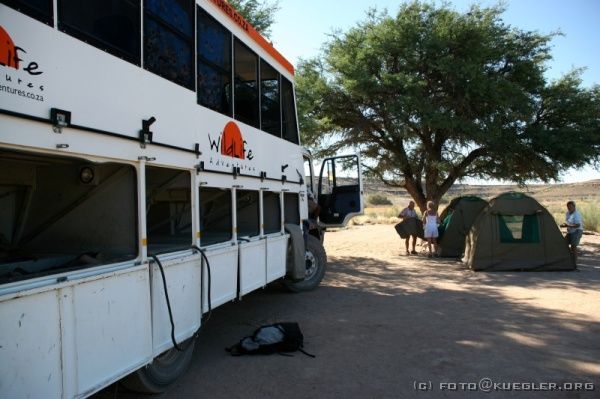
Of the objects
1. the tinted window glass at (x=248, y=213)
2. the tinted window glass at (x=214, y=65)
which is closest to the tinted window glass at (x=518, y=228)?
the tinted window glass at (x=248, y=213)

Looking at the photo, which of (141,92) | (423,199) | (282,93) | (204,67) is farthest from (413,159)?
(141,92)

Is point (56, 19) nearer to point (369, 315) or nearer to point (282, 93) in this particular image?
point (282, 93)

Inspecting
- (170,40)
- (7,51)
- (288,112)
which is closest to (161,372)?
(7,51)

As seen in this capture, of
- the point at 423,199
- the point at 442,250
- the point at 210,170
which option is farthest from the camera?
the point at 423,199

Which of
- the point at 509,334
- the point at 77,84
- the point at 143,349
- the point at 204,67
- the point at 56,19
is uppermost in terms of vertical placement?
the point at 204,67

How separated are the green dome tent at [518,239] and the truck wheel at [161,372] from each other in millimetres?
8109

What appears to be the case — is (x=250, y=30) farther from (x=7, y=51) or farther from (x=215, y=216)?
(x=7, y=51)

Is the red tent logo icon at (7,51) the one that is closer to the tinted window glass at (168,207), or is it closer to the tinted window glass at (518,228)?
the tinted window glass at (168,207)

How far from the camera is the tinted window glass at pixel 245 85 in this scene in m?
5.53

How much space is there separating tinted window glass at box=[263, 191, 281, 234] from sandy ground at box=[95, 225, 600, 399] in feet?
4.26

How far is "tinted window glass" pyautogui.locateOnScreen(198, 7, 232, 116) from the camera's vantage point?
473 centimetres

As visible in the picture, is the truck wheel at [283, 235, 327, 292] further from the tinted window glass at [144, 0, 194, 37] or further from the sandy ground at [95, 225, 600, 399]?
the tinted window glass at [144, 0, 194, 37]

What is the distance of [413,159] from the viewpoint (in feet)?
54.1

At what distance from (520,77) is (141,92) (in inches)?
564
